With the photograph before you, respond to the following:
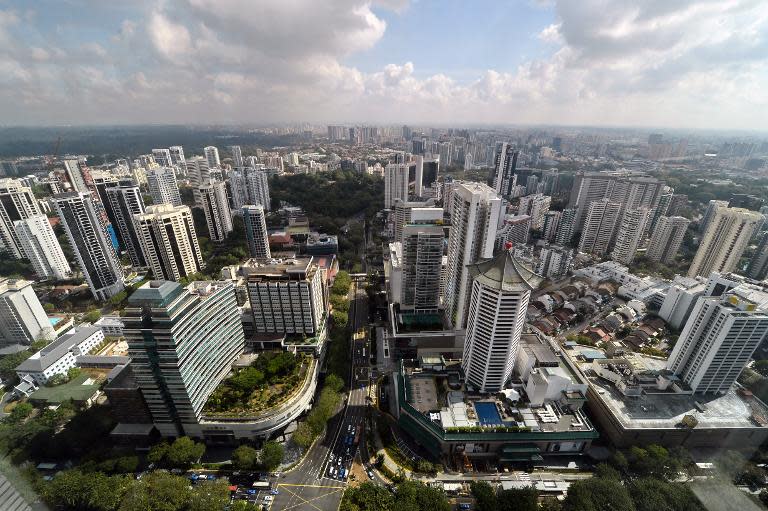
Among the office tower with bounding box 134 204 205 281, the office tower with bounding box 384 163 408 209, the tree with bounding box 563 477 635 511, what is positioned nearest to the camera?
the tree with bounding box 563 477 635 511

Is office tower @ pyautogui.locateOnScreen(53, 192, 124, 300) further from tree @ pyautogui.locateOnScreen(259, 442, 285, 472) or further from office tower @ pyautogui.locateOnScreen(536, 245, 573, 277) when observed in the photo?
office tower @ pyautogui.locateOnScreen(536, 245, 573, 277)

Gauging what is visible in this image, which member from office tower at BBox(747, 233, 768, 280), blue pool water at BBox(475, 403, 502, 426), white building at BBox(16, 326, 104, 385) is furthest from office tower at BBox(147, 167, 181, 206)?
office tower at BBox(747, 233, 768, 280)

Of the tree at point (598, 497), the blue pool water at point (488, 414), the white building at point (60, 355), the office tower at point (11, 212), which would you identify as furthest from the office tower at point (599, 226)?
the office tower at point (11, 212)

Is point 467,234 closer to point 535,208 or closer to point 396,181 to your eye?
point 535,208

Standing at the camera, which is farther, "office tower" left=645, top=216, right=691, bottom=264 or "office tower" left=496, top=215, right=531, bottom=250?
"office tower" left=496, top=215, right=531, bottom=250

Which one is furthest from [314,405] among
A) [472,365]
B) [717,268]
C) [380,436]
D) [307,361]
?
[717,268]

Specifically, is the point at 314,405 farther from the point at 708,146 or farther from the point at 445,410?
the point at 708,146

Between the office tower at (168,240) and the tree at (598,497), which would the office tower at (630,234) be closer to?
the tree at (598,497)
